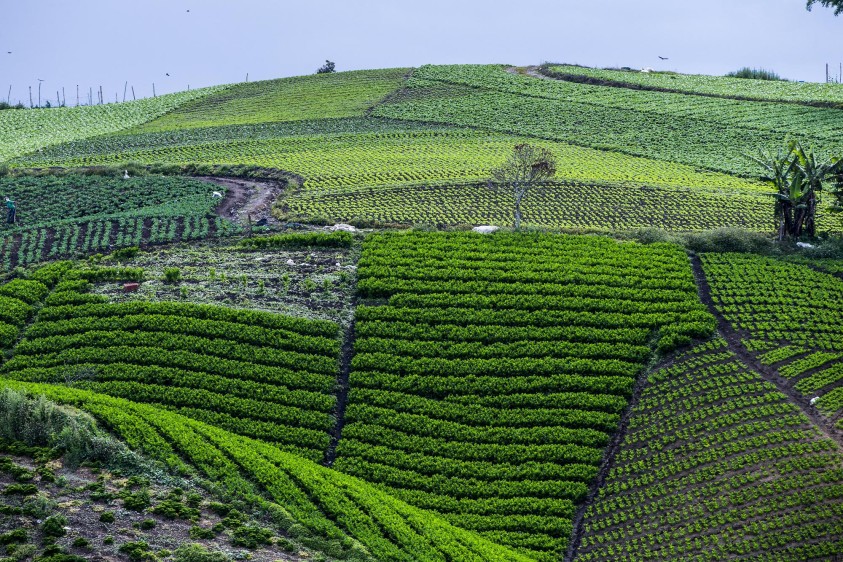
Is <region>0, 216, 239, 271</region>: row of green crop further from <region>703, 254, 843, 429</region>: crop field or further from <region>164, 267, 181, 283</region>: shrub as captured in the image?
<region>703, 254, 843, 429</region>: crop field

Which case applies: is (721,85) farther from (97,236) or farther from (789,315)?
(97,236)

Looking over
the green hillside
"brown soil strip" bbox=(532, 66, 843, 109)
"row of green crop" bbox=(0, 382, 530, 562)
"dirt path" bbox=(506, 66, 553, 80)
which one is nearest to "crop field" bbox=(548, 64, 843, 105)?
"brown soil strip" bbox=(532, 66, 843, 109)

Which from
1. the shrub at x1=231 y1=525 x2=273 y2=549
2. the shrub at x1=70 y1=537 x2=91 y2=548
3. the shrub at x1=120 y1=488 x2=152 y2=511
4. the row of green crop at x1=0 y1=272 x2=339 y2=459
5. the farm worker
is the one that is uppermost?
the farm worker

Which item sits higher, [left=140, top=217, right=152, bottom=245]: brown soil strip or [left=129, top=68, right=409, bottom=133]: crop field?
[left=129, top=68, right=409, bottom=133]: crop field

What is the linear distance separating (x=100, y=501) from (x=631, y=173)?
50.3 metres

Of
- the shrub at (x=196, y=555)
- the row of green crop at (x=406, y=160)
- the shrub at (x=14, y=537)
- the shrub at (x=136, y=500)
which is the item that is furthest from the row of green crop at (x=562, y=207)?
the shrub at (x=14, y=537)

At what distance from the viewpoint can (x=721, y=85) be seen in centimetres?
10544

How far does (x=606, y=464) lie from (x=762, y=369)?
32.1ft

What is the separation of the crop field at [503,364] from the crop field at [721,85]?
48623 millimetres

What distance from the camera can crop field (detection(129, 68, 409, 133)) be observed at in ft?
320

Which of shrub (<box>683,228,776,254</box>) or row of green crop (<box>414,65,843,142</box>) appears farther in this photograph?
row of green crop (<box>414,65,843,142</box>)

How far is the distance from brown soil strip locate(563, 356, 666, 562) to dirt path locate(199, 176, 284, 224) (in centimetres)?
2729

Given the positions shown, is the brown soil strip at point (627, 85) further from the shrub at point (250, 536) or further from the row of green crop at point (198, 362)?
the shrub at point (250, 536)

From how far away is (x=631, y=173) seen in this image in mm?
75562
